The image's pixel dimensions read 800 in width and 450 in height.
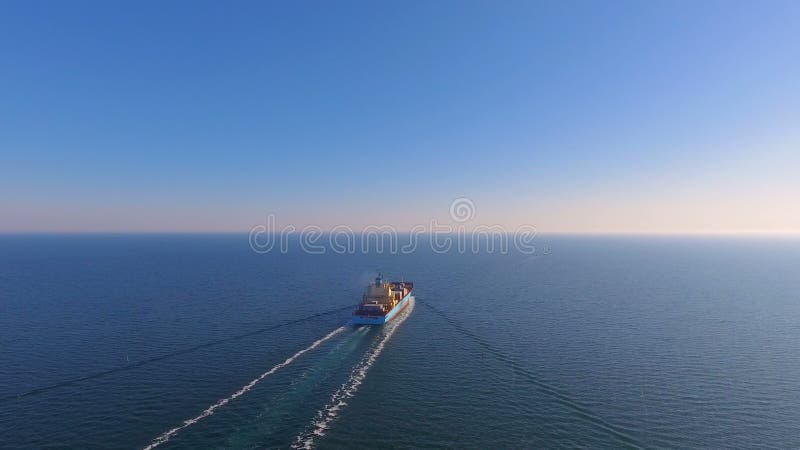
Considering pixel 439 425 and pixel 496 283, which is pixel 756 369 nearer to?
pixel 439 425

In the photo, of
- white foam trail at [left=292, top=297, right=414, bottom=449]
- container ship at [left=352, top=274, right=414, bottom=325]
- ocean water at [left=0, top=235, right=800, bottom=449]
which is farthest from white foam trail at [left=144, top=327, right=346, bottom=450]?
container ship at [left=352, top=274, right=414, bottom=325]

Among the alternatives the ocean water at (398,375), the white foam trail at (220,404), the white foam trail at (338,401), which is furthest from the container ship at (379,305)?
the white foam trail at (220,404)

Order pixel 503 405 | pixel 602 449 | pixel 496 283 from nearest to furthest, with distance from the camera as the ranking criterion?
1. pixel 602 449
2. pixel 503 405
3. pixel 496 283

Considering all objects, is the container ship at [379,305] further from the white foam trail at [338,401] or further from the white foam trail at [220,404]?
the white foam trail at [220,404]

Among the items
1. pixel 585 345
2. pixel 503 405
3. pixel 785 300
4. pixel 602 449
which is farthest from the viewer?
pixel 785 300

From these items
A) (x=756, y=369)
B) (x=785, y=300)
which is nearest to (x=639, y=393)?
(x=756, y=369)
